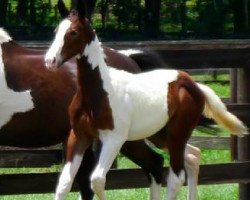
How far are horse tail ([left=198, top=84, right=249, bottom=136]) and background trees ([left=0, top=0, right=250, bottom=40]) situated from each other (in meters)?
19.0

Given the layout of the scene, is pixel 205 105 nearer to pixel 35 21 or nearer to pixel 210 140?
pixel 210 140

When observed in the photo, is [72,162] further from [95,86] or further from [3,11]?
[3,11]

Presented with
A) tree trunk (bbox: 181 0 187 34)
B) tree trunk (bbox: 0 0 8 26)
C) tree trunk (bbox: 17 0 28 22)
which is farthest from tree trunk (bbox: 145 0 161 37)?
tree trunk (bbox: 0 0 8 26)

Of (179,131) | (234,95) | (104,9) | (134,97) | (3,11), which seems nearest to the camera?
(134,97)

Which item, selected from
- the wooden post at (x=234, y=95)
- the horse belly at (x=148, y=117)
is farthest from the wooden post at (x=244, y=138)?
the horse belly at (x=148, y=117)

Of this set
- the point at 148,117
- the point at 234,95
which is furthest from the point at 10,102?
the point at 234,95

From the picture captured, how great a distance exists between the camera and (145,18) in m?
28.0

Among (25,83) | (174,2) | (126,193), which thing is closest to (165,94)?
(25,83)

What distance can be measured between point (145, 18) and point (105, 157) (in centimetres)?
2227

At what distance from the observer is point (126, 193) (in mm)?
8789

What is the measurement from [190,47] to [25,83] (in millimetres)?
1815

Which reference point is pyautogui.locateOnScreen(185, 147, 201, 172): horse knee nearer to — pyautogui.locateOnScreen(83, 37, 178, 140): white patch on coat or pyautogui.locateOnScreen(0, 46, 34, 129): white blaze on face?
pyautogui.locateOnScreen(83, 37, 178, 140): white patch on coat

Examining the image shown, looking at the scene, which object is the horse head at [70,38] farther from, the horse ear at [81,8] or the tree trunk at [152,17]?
the tree trunk at [152,17]

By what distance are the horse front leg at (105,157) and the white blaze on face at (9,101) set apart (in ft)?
3.79
